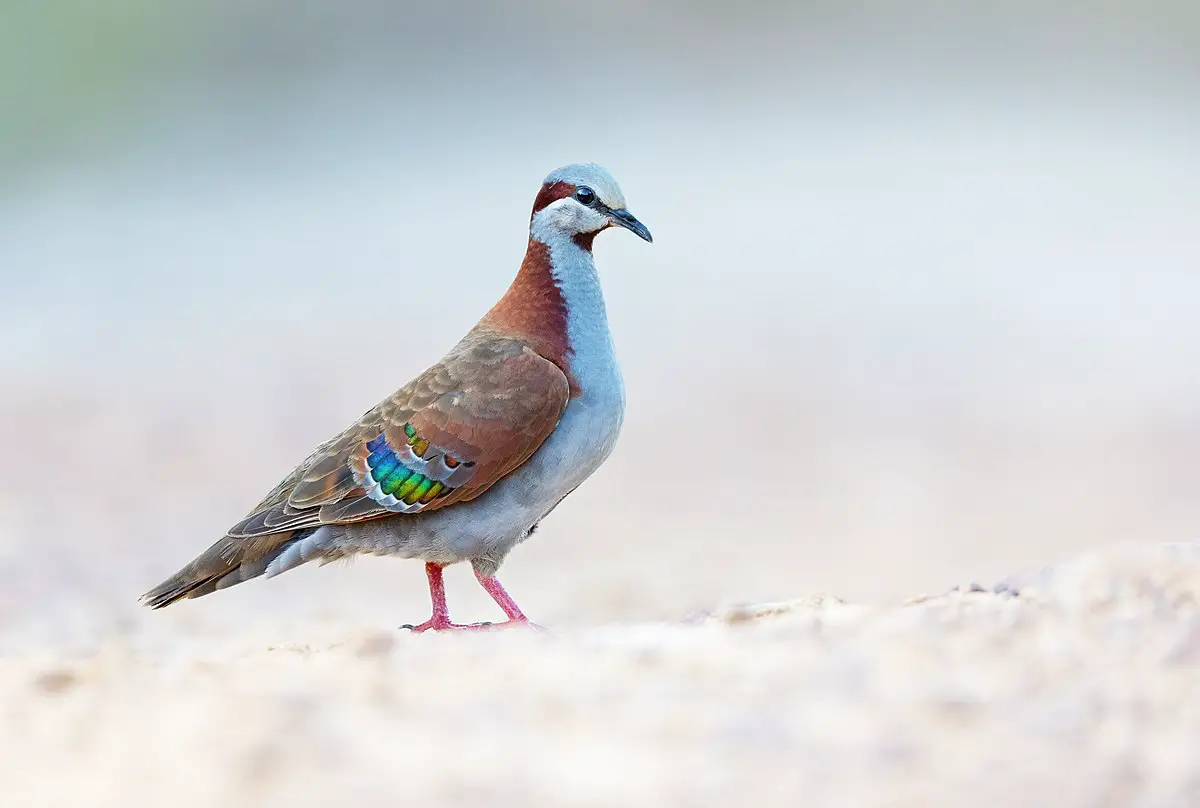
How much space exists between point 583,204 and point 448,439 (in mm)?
1065

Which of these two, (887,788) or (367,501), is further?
(367,501)

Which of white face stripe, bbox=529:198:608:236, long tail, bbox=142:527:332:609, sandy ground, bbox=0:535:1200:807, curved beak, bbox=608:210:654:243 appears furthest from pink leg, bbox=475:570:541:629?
curved beak, bbox=608:210:654:243

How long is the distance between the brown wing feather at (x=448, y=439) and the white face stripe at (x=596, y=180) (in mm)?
664

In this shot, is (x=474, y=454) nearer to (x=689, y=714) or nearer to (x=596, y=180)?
(x=596, y=180)

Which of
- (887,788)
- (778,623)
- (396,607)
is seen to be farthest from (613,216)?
(396,607)

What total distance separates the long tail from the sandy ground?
109 cm

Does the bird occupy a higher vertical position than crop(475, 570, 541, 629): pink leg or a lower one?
higher

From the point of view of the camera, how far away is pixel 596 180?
6.09 m

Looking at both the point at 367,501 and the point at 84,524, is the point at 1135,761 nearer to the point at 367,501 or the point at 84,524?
the point at 367,501

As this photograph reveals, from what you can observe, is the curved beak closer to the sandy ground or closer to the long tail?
the long tail

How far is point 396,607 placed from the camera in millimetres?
9258

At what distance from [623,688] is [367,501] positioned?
199 cm

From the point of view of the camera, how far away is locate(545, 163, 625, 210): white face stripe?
20.0 ft

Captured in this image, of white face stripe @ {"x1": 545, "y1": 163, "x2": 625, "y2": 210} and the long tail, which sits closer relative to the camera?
the long tail
